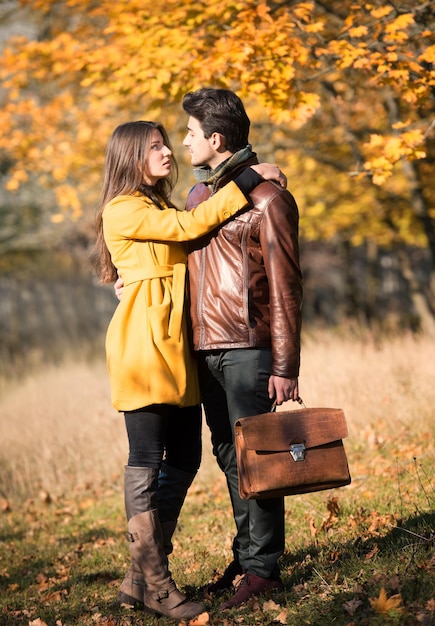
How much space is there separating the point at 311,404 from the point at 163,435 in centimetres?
394

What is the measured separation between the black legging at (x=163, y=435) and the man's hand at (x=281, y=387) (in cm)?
47

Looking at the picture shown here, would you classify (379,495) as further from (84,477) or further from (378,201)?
(378,201)

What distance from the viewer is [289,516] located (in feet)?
16.0

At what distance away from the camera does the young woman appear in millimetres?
3373

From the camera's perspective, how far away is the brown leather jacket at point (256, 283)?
3279 millimetres

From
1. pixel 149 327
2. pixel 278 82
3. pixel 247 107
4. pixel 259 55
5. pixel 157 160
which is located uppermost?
pixel 247 107

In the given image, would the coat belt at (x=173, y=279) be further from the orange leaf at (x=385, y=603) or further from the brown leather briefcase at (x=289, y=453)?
the orange leaf at (x=385, y=603)

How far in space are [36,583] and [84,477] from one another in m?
2.51

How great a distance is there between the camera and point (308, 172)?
11844 mm

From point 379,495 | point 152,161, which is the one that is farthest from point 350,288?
point 152,161

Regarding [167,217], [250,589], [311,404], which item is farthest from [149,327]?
[311,404]

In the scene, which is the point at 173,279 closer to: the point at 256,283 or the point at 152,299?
the point at 152,299

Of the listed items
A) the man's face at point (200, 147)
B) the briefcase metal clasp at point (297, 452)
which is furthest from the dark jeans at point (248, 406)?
the man's face at point (200, 147)

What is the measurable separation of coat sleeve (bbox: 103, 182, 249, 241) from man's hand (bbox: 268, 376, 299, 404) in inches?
27.7
